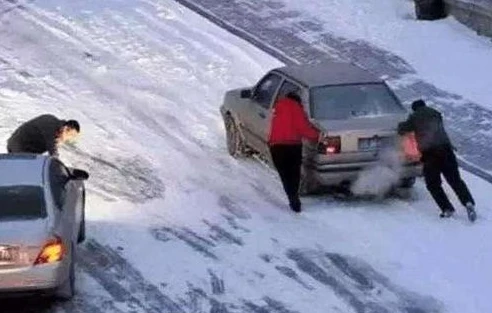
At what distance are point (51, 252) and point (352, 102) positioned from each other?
6.42m

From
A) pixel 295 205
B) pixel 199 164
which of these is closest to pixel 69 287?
pixel 295 205

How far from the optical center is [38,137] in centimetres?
1734

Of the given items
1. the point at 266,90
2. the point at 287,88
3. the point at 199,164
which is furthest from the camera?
the point at 199,164

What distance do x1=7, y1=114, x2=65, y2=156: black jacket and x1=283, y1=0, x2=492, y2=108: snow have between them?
9.29m

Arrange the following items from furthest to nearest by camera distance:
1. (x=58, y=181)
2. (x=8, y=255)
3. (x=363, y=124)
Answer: (x=363, y=124) < (x=58, y=181) < (x=8, y=255)

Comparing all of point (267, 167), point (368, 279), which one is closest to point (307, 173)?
point (267, 167)

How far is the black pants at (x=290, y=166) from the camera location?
56.4ft

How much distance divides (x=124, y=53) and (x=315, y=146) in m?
10.4

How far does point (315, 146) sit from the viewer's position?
57.0 feet

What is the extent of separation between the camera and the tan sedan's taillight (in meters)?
13.1

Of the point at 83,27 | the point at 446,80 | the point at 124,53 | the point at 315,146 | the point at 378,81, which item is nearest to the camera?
the point at 315,146

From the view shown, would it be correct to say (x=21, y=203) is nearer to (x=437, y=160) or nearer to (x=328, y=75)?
(x=437, y=160)

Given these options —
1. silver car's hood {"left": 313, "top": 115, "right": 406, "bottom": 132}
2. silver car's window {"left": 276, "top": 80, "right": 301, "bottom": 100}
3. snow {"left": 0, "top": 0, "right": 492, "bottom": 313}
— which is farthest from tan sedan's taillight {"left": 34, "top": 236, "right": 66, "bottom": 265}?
silver car's window {"left": 276, "top": 80, "right": 301, "bottom": 100}

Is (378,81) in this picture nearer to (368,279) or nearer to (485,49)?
(368,279)
